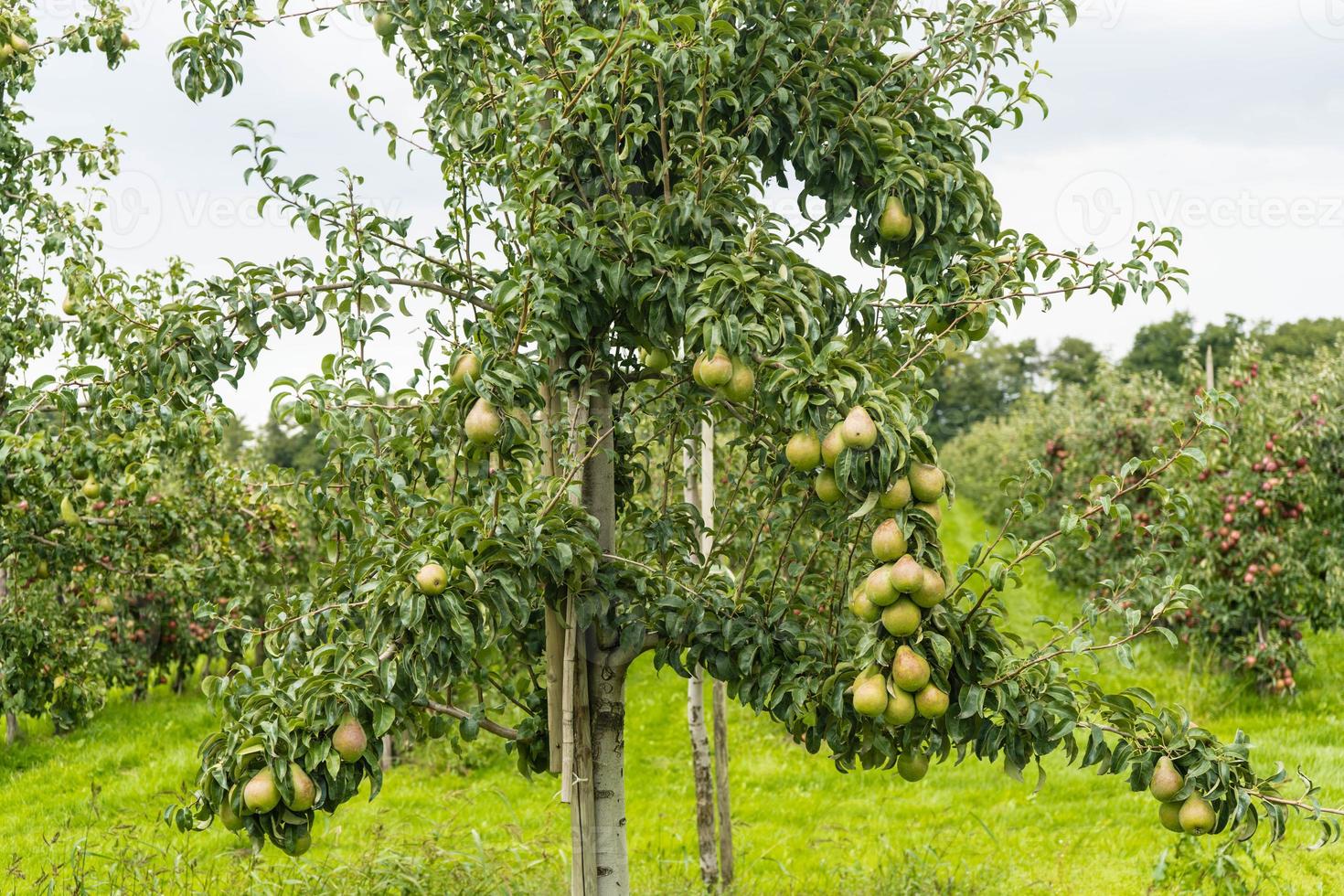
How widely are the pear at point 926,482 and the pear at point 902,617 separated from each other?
9.3 inches

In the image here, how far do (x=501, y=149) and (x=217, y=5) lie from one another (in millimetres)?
886

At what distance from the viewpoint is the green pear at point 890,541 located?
2398 mm

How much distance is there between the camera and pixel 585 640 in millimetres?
3289

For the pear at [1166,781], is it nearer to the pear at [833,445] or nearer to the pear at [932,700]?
the pear at [932,700]

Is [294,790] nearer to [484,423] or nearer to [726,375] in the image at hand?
[484,423]

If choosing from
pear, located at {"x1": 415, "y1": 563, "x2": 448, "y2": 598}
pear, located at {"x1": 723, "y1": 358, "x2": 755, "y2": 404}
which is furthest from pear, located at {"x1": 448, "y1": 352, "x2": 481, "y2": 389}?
pear, located at {"x1": 723, "y1": 358, "x2": 755, "y2": 404}

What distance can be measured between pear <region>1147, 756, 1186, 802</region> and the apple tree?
12 mm

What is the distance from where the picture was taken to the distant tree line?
3856 cm

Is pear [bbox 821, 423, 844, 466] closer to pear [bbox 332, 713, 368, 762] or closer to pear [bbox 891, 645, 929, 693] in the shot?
pear [bbox 891, 645, 929, 693]

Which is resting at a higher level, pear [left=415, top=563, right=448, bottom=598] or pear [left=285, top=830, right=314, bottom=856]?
pear [left=415, top=563, right=448, bottom=598]

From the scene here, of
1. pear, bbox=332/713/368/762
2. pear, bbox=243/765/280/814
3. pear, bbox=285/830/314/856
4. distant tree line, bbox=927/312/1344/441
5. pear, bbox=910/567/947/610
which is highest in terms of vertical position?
distant tree line, bbox=927/312/1344/441

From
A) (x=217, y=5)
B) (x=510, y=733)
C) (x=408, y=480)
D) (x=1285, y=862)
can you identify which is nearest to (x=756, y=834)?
(x=1285, y=862)

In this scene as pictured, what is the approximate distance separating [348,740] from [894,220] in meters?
1.91

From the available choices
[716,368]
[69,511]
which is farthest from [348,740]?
[69,511]
